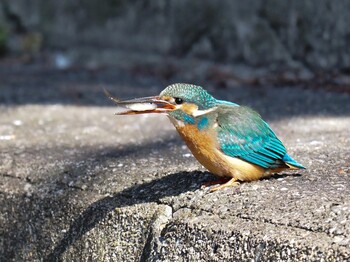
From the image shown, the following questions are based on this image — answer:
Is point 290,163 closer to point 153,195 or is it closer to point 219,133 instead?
point 219,133

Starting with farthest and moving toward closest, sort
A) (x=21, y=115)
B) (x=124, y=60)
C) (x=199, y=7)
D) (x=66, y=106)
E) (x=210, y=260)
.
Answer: (x=124, y=60) → (x=199, y=7) → (x=66, y=106) → (x=21, y=115) → (x=210, y=260)

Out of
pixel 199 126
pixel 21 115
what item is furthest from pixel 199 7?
pixel 199 126

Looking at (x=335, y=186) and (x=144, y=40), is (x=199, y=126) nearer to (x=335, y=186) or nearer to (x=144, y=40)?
→ (x=335, y=186)

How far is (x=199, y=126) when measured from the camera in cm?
295

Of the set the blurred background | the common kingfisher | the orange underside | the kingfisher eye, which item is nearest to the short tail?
the common kingfisher

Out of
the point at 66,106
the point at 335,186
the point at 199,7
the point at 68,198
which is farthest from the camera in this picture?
Answer: the point at 199,7

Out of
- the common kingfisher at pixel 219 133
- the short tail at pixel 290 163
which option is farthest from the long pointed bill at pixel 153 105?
the short tail at pixel 290 163

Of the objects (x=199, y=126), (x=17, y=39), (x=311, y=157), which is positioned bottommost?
(x=17, y=39)

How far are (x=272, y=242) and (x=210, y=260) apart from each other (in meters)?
0.27

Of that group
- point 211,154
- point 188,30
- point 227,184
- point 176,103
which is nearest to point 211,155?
point 211,154

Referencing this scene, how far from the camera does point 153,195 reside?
3.10 m

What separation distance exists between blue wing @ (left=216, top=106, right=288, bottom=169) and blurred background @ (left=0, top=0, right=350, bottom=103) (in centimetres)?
238

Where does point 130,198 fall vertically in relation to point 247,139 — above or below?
below

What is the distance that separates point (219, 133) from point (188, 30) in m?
3.32
